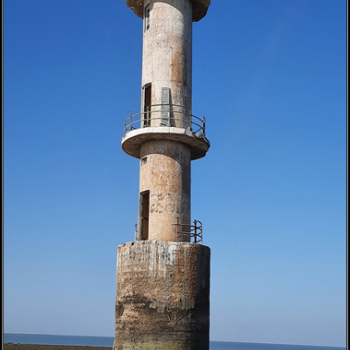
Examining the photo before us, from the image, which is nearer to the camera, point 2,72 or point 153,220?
point 2,72

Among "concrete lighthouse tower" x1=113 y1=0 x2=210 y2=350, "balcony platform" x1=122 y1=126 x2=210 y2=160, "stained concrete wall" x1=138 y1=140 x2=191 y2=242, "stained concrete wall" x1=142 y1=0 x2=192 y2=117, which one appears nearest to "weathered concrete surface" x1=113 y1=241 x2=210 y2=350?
"concrete lighthouse tower" x1=113 y1=0 x2=210 y2=350

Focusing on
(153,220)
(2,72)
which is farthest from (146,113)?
(2,72)

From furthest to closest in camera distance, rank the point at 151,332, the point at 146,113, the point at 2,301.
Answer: the point at 146,113
the point at 151,332
the point at 2,301

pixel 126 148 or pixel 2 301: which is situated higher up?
pixel 126 148

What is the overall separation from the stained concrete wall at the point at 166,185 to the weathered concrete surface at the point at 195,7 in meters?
8.14

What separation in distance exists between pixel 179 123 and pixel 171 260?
6.94 metres

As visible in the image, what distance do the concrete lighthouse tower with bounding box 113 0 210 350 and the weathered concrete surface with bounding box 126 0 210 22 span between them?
53 mm

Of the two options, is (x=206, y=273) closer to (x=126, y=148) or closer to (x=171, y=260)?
(x=171, y=260)

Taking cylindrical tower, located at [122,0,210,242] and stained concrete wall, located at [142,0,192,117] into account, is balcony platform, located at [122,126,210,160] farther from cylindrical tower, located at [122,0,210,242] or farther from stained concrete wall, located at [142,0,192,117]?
stained concrete wall, located at [142,0,192,117]

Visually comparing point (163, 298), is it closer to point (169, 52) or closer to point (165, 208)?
point (165, 208)

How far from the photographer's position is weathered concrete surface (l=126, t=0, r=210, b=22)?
30.2 metres

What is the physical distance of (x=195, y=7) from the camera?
30.6 meters

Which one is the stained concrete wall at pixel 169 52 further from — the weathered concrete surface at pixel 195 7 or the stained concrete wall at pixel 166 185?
the stained concrete wall at pixel 166 185

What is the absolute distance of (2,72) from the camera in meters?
19.0
